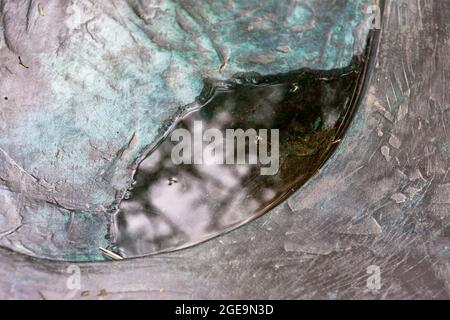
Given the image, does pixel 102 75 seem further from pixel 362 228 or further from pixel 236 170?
pixel 362 228

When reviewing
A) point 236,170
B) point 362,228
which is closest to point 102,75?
point 236,170

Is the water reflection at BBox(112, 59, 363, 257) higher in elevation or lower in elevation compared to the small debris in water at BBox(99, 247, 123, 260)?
higher

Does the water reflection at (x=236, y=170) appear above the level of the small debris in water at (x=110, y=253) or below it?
above

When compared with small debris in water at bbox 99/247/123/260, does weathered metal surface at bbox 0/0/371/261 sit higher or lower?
higher
